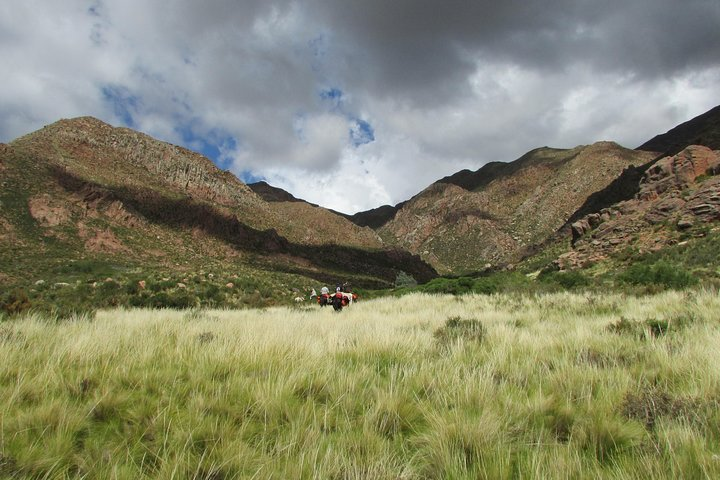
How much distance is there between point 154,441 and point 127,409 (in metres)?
0.54

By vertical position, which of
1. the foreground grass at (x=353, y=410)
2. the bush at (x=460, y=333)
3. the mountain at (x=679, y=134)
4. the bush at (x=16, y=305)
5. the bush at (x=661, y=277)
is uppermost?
the mountain at (x=679, y=134)

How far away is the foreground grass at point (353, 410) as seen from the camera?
6.08 ft

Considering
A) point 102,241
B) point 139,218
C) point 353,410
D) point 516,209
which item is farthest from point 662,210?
point 516,209

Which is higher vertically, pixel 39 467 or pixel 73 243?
pixel 73 243

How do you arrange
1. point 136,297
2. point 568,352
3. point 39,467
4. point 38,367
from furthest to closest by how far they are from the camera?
point 136,297, point 568,352, point 38,367, point 39,467

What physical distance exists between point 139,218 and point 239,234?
23830 mm

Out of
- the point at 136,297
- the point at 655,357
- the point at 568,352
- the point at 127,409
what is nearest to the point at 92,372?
the point at 127,409

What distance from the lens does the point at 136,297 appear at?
2141cm

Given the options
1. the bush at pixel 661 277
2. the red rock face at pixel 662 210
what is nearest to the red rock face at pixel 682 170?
the red rock face at pixel 662 210

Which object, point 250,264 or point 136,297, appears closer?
point 136,297

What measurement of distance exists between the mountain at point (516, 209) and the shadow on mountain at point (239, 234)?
85.8ft

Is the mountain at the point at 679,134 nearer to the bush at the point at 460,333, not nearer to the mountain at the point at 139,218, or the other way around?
the mountain at the point at 139,218

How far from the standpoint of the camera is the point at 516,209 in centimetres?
13788

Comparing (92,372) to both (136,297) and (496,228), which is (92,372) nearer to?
(136,297)
